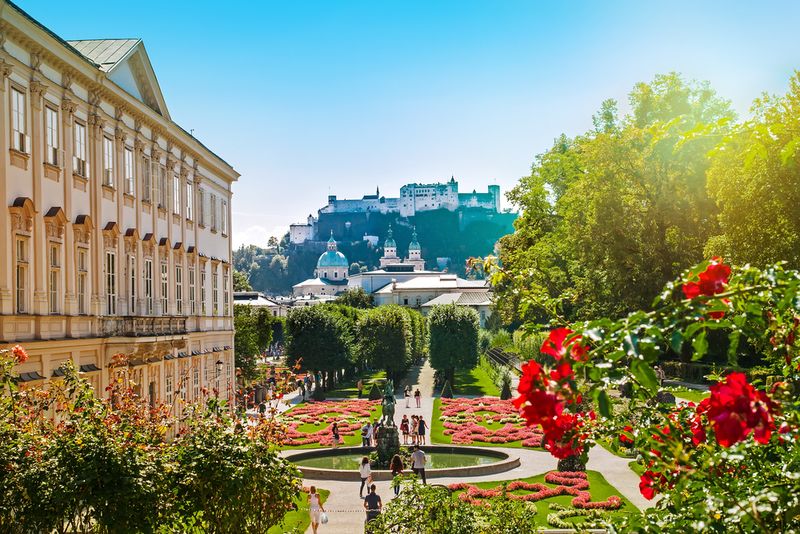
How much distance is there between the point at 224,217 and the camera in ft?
141

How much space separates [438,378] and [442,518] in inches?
2240

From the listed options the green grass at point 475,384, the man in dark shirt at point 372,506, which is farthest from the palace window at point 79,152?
the green grass at point 475,384

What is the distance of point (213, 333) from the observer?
3931cm

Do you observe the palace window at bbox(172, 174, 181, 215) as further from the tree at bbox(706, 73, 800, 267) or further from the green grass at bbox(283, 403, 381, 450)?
the tree at bbox(706, 73, 800, 267)

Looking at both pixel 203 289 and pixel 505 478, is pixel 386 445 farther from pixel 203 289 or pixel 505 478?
pixel 203 289

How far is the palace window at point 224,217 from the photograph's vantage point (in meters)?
42.6

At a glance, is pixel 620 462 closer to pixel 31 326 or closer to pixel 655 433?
pixel 31 326

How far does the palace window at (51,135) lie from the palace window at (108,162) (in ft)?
11.2

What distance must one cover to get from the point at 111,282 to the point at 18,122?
720 cm

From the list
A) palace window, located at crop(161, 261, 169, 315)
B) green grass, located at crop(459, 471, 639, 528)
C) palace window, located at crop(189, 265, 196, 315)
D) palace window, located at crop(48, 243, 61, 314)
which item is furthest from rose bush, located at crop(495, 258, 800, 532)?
palace window, located at crop(189, 265, 196, 315)

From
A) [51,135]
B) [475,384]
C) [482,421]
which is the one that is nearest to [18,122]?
[51,135]

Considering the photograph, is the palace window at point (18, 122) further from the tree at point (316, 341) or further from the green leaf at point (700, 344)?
the tree at point (316, 341)

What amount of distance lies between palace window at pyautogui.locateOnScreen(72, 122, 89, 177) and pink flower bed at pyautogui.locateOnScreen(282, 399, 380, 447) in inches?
572

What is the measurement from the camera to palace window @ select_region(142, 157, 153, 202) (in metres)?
31.4
